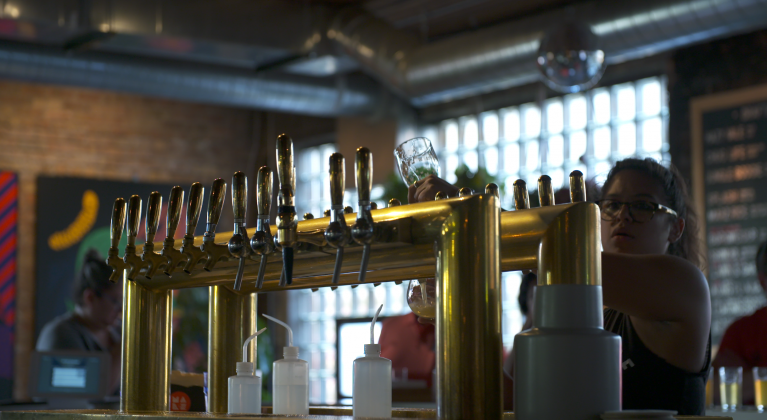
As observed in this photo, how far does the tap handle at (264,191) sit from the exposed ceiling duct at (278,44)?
352 cm

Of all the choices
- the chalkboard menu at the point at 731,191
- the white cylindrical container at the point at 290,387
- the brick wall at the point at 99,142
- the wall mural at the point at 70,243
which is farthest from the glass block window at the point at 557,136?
the white cylindrical container at the point at 290,387

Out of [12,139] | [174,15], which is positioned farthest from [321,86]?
[12,139]

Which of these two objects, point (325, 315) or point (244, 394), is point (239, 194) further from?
point (325, 315)

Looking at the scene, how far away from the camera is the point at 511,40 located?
4816 millimetres

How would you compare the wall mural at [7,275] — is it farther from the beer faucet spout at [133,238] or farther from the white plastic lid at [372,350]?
the white plastic lid at [372,350]

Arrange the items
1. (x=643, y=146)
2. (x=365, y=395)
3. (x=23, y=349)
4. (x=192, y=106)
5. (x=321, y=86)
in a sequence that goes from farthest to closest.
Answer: (x=192, y=106) < (x=23, y=349) < (x=321, y=86) < (x=643, y=146) < (x=365, y=395)

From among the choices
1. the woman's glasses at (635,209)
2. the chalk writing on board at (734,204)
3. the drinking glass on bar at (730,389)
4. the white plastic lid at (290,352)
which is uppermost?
the chalk writing on board at (734,204)

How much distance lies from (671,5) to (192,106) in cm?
460

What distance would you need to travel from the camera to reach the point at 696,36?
4.32m

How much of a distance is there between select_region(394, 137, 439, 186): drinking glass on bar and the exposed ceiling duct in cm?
323

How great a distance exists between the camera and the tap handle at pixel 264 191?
949 millimetres

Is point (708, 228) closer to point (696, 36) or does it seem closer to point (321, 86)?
point (696, 36)

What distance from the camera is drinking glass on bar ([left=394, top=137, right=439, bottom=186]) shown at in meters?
1.20

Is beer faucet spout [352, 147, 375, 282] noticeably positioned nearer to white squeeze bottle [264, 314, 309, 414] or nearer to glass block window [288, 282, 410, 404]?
white squeeze bottle [264, 314, 309, 414]
